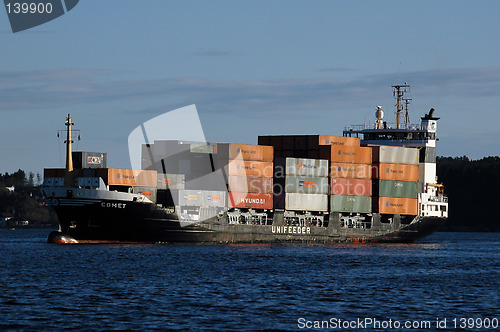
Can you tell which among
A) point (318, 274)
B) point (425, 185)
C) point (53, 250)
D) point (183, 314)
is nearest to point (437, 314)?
point (183, 314)

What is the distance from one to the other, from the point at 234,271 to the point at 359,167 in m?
34.4

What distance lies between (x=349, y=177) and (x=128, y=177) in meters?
22.8

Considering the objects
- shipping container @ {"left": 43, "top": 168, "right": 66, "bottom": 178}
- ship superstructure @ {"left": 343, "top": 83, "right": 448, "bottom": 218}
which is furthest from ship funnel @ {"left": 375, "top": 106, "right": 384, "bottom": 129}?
shipping container @ {"left": 43, "top": 168, "right": 66, "bottom": 178}

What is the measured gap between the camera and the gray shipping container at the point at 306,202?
8019cm

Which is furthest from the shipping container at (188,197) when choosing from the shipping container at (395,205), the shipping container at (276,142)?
the shipping container at (395,205)

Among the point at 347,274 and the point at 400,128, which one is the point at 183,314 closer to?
the point at 347,274

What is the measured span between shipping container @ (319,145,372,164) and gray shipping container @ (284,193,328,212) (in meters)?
3.71

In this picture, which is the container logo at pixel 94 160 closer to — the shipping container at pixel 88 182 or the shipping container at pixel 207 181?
the shipping container at pixel 88 182

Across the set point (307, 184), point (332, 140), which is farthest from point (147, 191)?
point (332, 140)

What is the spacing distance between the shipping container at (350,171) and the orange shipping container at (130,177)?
18.4 m

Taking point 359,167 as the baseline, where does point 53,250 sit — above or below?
below

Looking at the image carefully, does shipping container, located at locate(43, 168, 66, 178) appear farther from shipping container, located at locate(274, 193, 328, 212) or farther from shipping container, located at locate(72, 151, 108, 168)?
shipping container, located at locate(274, 193, 328, 212)

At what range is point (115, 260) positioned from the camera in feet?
190

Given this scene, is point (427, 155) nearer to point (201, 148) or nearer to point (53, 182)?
point (201, 148)
